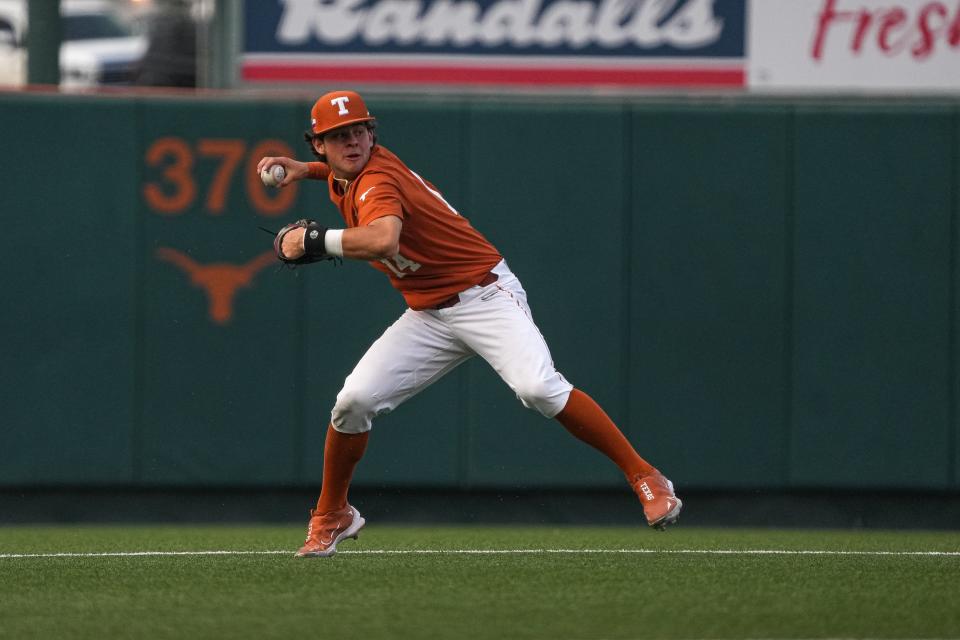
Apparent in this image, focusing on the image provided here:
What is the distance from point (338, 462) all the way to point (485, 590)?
1094mm

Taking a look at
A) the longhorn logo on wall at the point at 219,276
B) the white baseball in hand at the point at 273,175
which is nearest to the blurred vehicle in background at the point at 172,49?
the longhorn logo on wall at the point at 219,276

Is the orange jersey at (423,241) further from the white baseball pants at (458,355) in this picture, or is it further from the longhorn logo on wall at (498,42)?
the longhorn logo on wall at (498,42)

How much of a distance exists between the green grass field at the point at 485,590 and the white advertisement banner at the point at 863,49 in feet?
10.4

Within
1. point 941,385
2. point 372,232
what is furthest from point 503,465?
Answer: point 372,232

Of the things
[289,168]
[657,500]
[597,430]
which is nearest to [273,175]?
[289,168]

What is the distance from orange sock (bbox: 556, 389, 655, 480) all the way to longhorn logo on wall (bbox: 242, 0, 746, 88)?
151 inches

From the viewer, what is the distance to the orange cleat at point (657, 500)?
6.14 meters

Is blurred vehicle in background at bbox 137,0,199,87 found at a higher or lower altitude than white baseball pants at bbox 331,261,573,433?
higher

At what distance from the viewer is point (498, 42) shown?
969 centimetres

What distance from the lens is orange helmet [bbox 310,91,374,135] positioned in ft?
20.1

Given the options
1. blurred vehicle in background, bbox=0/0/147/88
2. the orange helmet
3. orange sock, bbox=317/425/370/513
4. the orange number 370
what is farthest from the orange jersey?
blurred vehicle in background, bbox=0/0/147/88

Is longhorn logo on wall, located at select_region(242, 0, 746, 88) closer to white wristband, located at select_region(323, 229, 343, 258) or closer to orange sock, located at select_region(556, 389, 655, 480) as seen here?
orange sock, located at select_region(556, 389, 655, 480)

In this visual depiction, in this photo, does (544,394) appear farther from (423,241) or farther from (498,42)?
(498,42)

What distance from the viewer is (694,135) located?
9.47m
